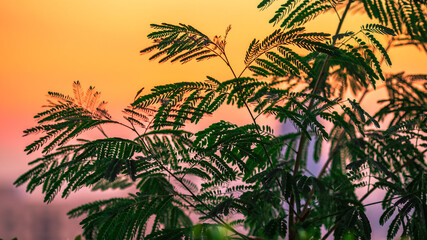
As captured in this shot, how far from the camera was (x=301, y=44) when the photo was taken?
1455 mm

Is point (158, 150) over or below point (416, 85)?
below

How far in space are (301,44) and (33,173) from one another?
40.5 inches

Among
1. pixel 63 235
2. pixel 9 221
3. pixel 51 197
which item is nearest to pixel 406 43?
pixel 51 197

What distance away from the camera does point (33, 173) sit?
1574mm

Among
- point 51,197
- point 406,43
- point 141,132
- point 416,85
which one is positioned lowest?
point 51,197

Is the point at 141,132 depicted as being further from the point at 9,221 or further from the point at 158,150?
the point at 9,221

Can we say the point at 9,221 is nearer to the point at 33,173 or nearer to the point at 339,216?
the point at 33,173

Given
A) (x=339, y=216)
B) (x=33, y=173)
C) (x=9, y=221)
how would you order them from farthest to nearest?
(x=9, y=221) → (x=339, y=216) → (x=33, y=173)

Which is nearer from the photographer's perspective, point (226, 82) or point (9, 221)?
point (226, 82)

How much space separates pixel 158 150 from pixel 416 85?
164cm

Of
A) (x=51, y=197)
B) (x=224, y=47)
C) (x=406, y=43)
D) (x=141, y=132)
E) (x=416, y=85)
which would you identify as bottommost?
(x=51, y=197)

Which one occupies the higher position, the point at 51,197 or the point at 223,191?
the point at 223,191

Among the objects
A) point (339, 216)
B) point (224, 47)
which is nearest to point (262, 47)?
point (224, 47)

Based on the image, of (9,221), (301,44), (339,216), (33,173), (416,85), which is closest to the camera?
(301,44)
